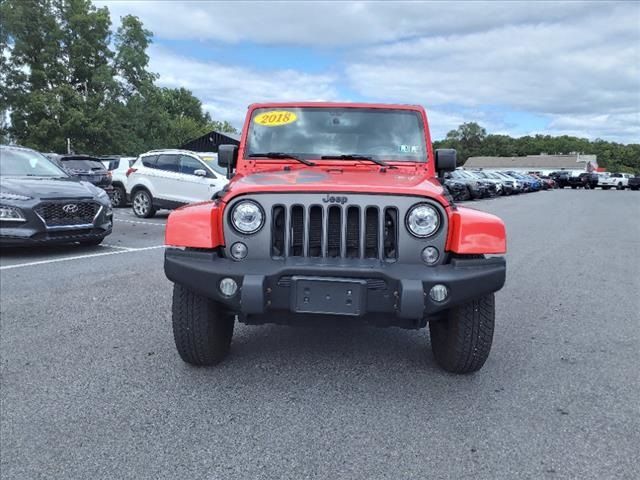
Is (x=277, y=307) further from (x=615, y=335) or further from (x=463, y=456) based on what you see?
(x=615, y=335)

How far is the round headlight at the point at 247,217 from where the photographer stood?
3242 millimetres

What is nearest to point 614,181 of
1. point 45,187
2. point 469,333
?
point 45,187

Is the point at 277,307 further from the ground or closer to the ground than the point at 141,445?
further from the ground

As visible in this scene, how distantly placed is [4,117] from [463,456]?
4066 centimetres

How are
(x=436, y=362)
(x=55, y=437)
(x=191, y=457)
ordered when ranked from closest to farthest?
(x=191, y=457)
(x=55, y=437)
(x=436, y=362)

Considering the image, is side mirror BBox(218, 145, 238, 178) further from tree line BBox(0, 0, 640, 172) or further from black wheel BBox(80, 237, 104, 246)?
tree line BBox(0, 0, 640, 172)

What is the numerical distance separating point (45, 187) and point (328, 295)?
6.44 meters

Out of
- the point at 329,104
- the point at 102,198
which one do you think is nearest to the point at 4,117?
the point at 102,198

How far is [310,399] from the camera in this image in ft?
10.8

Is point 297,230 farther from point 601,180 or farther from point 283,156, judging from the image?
point 601,180

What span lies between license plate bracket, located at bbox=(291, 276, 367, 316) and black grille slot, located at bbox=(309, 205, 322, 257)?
0.78ft

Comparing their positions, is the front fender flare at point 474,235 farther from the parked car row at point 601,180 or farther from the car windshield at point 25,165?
the parked car row at point 601,180

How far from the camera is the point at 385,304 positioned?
3092mm

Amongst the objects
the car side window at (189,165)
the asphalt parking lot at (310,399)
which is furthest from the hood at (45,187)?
the car side window at (189,165)
